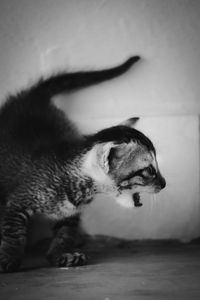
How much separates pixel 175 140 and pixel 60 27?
33.2 inches

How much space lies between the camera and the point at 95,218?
7.68ft

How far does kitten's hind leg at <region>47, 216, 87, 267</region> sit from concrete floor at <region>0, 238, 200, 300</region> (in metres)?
0.05

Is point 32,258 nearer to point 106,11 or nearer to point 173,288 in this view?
point 173,288

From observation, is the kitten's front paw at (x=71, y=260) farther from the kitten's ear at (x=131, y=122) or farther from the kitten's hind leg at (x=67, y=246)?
the kitten's ear at (x=131, y=122)

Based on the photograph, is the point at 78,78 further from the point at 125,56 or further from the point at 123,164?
the point at 123,164

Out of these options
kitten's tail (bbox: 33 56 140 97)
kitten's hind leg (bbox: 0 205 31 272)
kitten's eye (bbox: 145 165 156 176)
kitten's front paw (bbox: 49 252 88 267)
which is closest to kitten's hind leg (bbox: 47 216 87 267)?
kitten's front paw (bbox: 49 252 88 267)

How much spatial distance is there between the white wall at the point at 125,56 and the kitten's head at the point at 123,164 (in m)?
0.17

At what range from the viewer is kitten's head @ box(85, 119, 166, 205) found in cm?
208

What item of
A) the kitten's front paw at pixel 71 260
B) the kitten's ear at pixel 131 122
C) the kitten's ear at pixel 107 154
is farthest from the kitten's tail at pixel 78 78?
the kitten's front paw at pixel 71 260

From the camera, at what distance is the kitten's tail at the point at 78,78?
2.32 metres

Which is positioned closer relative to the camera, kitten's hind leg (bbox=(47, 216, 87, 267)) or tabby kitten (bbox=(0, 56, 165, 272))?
kitten's hind leg (bbox=(47, 216, 87, 267))

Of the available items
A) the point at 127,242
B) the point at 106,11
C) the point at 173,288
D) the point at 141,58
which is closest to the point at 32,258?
the point at 127,242

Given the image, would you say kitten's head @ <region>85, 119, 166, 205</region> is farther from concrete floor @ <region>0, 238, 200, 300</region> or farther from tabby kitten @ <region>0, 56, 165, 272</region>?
concrete floor @ <region>0, 238, 200, 300</region>

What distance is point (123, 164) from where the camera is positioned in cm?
209
